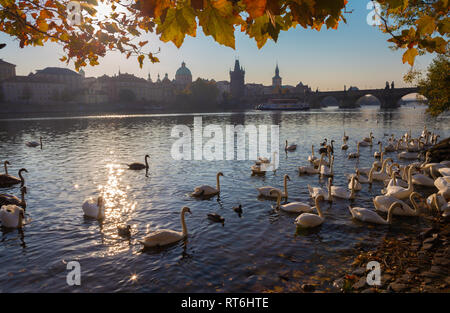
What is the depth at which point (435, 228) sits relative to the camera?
377 inches

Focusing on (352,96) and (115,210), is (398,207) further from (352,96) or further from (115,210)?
(352,96)

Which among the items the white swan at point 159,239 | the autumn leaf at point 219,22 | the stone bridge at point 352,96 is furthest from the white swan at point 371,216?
the stone bridge at point 352,96

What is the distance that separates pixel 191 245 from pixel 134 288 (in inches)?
97.0

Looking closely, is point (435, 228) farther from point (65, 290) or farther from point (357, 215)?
point (65, 290)

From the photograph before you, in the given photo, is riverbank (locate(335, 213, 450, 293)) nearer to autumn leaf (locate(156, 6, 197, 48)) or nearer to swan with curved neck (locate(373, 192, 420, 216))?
swan with curved neck (locate(373, 192, 420, 216))

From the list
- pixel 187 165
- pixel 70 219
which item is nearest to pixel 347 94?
pixel 187 165

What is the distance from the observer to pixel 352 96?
144 meters

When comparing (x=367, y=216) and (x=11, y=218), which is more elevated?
(x=367, y=216)

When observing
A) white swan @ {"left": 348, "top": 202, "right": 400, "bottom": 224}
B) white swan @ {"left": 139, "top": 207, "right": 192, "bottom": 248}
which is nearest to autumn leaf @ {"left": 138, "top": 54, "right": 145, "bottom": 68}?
white swan @ {"left": 139, "top": 207, "right": 192, "bottom": 248}

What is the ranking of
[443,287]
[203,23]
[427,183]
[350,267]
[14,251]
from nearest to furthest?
[203,23] → [443,287] → [350,267] → [14,251] → [427,183]

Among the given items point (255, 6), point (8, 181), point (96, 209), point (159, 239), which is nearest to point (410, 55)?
point (255, 6)

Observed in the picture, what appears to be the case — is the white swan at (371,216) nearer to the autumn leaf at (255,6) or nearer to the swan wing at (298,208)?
the swan wing at (298,208)

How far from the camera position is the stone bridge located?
424 feet

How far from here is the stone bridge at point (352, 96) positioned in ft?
424
